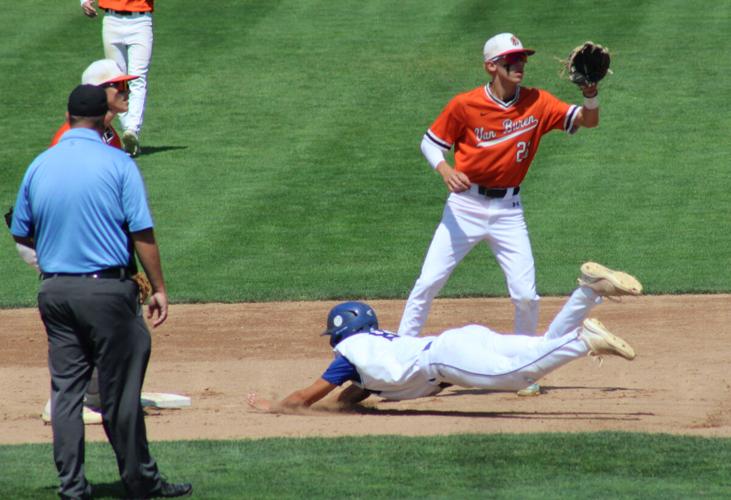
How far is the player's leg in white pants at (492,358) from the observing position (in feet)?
23.3

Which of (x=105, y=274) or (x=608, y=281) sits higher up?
(x=105, y=274)

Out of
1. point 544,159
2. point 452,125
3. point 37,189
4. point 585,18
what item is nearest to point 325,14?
point 585,18

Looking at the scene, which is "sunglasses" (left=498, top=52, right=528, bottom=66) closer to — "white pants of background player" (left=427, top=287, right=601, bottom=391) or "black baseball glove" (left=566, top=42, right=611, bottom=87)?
"black baseball glove" (left=566, top=42, right=611, bottom=87)

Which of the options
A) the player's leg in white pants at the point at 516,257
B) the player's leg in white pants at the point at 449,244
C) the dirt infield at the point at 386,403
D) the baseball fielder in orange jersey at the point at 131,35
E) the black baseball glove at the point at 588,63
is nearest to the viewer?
the dirt infield at the point at 386,403

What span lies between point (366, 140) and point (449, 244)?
702cm

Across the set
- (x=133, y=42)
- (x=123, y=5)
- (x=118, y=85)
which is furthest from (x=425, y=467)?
(x=123, y=5)

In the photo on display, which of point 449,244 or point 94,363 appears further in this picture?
point 449,244

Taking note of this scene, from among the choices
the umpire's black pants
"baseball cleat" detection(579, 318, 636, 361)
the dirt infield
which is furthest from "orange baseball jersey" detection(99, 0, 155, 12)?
the umpire's black pants

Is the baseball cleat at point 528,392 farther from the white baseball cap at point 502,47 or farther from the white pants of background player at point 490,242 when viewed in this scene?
the white baseball cap at point 502,47

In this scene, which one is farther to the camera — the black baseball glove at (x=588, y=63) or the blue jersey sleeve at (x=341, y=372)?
the black baseball glove at (x=588, y=63)

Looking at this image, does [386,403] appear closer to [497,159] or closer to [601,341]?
[497,159]

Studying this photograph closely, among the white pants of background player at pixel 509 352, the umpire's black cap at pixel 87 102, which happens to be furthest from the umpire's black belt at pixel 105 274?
the white pants of background player at pixel 509 352

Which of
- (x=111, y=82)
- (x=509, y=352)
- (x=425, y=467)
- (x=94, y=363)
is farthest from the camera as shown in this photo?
(x=509, y=352)

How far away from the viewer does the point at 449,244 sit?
8.12m
